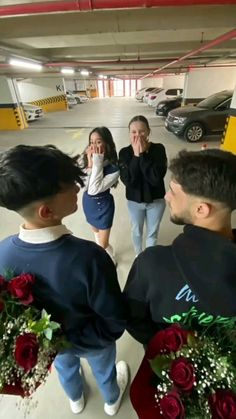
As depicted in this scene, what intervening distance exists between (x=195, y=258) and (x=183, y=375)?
0.98 ft

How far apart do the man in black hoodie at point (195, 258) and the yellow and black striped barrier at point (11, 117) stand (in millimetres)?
10228

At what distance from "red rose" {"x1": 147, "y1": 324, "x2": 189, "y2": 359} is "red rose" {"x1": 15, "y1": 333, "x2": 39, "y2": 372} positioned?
0.35m

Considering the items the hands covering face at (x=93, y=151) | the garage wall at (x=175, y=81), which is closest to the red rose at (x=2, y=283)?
the hands covering face at (x=93, y=151)

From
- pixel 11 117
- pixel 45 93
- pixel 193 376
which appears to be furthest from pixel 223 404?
pixel 45 93

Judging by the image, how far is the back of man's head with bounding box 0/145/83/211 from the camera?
70cm

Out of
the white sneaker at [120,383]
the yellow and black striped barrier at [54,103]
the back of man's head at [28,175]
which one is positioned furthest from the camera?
the yellow and black striped barrier at [54,103]

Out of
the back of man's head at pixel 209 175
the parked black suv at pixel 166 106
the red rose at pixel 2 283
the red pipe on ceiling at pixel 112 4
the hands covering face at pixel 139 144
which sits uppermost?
the red pipe on ceiling at pixel 112 4

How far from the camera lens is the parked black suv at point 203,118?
Answer: 252 inches

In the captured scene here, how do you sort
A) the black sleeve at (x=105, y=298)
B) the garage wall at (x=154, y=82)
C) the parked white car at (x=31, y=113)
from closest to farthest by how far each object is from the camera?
1. the black sleeve at (x=105, y=298)
2. the parked white car at (x=31, y=113)
3. the garage wall at (x=154, y=82)

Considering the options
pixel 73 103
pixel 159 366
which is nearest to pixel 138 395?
pixel 159 366

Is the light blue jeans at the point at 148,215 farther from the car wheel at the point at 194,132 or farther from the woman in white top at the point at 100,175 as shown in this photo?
the car wheel at the point at 194,132

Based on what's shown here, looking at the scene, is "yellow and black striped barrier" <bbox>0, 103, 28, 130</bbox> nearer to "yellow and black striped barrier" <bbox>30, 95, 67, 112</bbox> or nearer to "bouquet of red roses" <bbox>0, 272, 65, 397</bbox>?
"yellow and black striped barrier" <bbox>30, 95, 67, 112</bbox>

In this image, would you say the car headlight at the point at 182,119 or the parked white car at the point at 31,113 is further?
the parked white car at the point at 31,113

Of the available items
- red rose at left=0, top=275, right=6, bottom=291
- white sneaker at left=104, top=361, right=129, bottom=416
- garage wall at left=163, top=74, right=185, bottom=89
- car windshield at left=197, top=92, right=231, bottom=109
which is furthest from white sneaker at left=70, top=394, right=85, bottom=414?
garage wall at left=163, top=74, right=185, bottom=89
